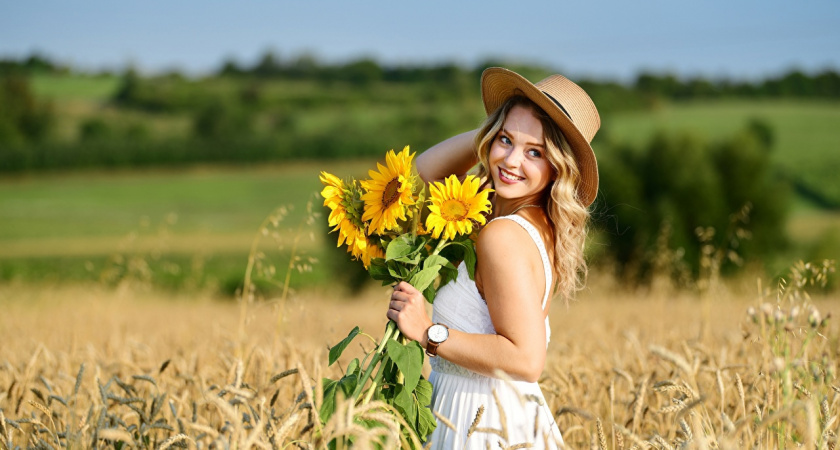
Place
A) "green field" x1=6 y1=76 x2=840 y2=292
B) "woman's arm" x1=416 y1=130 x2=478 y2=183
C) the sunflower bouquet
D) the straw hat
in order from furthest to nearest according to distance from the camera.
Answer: "green field" x1=6 y1=76 x2=840 y2=292, "woman's arm" x1=416 y1=130 x2=478 y2=183, the straw hat, the sunflower bouquet

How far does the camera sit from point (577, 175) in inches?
102

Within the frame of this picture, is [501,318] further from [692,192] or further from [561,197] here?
[692,192]

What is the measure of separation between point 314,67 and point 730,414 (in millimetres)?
85102

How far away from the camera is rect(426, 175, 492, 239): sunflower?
2.18m

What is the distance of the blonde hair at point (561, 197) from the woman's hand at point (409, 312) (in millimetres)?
601

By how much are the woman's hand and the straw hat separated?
789 millimetres

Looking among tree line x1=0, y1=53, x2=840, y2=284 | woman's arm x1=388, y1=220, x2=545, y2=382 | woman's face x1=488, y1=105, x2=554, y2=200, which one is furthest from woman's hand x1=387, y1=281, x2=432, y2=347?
tree line x1=0, y1=53, x2=840, y2=284

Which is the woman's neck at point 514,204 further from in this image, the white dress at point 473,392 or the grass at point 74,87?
the grass at point 74,87

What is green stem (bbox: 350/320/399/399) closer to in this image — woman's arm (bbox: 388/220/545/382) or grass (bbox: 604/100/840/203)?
woman's arm (bbox: 388/220/545/382)

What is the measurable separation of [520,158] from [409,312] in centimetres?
69

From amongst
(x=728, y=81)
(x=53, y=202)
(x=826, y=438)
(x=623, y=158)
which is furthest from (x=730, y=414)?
(x=728, y=81)

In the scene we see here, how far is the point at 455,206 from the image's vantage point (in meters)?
2.21

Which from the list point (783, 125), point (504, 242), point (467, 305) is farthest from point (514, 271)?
point (783, 125)

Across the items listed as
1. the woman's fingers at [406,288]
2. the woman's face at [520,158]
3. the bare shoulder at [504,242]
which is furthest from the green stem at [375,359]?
the woman's face at [520,158]
